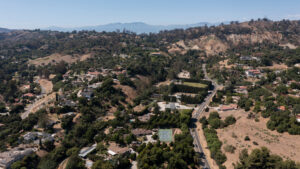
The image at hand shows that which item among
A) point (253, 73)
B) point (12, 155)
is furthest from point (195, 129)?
point (253, 73)

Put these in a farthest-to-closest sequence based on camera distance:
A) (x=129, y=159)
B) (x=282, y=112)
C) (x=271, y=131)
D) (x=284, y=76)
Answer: (x=284, y=76) < (x=282, y=112) < (x=271, y=131) < (x=129, y=159)

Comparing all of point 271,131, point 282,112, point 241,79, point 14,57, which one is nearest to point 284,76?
point 241,79

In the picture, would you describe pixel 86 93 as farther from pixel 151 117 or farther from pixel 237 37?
pixel 237 37

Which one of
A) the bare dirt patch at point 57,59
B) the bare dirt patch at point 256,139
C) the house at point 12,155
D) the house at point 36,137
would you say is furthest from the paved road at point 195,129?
the bare dirt patch at point 57,59

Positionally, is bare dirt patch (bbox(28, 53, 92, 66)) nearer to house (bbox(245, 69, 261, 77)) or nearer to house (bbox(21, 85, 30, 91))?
house (bbox(21, 85, 30, 91))

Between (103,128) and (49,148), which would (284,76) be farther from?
(49,148)

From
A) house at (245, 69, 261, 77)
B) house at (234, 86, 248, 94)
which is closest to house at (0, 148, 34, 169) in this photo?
house at (234, 86, 248, 94)
